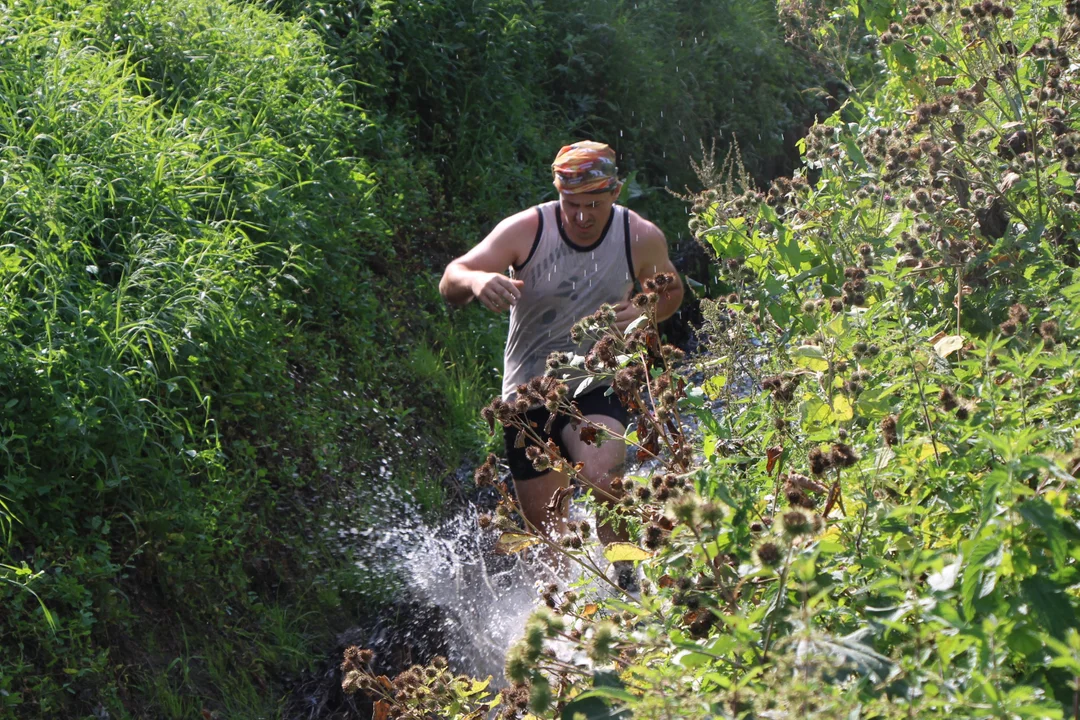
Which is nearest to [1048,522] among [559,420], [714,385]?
[714,385]

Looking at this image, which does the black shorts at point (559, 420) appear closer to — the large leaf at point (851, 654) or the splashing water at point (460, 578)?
the splashing water at point (460, 578)

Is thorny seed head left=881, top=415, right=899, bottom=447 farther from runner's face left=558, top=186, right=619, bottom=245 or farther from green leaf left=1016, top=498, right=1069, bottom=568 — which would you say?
runner's face left=558, top=186, right=619, bottom=245

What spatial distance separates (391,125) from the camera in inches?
→ 342

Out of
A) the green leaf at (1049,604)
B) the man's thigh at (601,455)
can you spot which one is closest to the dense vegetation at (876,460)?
the green leaf at (1049,604)

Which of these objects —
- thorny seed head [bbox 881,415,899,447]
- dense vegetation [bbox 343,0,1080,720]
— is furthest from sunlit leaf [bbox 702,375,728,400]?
thorny seed head [bbox 881,415,899,447]

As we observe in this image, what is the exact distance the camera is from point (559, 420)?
Answer: 15.6 feet

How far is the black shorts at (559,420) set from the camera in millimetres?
4664

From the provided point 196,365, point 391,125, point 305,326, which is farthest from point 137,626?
point 391,125

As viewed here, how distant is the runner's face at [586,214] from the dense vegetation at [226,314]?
1641 mm

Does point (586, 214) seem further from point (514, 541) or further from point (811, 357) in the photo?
point (811, 357)

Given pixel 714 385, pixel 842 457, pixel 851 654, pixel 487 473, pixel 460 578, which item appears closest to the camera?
pixel 851 654

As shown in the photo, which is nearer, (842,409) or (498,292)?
(842,409)

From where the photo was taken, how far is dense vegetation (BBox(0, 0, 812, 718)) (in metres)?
4.64

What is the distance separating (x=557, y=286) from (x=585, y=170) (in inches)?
18.1
